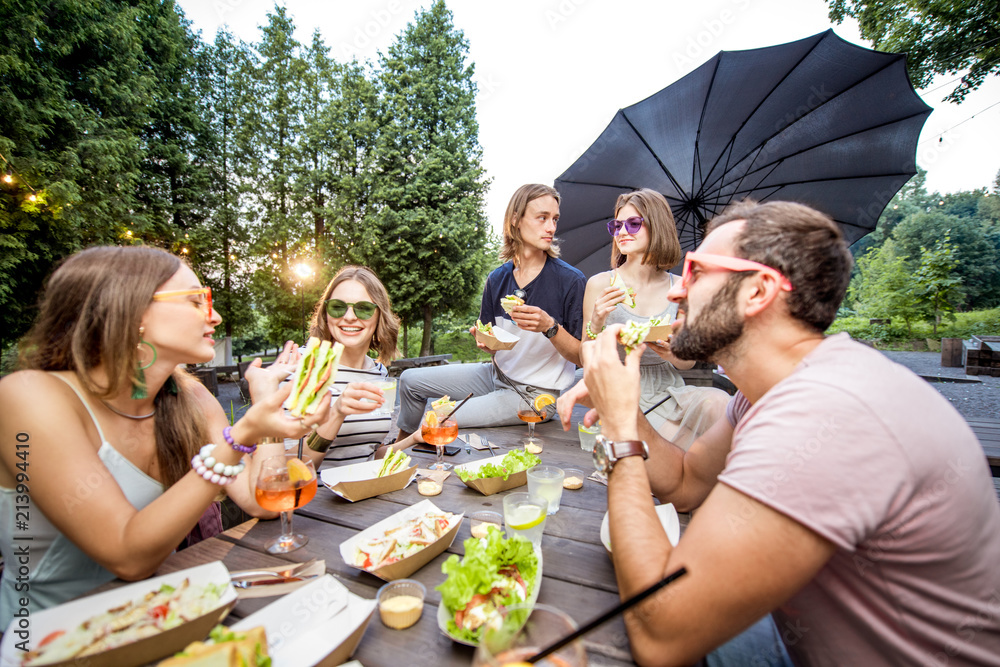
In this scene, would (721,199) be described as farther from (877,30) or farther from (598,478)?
(877,30)

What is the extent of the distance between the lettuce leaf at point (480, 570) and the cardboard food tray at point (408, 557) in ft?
0.83

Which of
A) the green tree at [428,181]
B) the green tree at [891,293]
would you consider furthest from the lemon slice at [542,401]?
the green tree at [891,293]

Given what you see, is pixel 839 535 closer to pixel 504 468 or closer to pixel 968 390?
pixel 504 468

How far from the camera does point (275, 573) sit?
1.50m

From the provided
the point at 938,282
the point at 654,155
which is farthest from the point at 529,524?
the point at 938,282

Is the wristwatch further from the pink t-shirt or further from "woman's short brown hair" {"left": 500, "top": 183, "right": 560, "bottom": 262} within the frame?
"woman's short brown hair" {"left": 500, "top": 183, "right": 560, "bottom": 262}

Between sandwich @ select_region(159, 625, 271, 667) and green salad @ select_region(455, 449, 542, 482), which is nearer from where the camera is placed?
sandwich @ select_region(159, 625, 271, 667)

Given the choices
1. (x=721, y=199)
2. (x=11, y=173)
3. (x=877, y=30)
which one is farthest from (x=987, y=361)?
(x=11, y=173)

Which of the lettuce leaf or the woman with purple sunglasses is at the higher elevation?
the woman with purple sunglasses

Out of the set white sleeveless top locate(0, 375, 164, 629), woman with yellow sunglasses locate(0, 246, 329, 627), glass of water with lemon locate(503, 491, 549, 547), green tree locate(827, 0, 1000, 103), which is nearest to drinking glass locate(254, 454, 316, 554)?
woman with yellow sunglasses locate(0, 246, 329, 627)

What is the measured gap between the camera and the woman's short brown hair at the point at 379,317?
3574mm

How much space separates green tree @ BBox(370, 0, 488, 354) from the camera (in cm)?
1572

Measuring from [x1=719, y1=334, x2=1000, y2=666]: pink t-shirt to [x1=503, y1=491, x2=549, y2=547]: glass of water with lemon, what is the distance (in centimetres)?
Result: 75

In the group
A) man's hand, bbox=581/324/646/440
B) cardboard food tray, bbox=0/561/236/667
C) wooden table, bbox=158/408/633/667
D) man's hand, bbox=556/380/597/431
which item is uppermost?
man's hand, bbox=581/324/646/440
